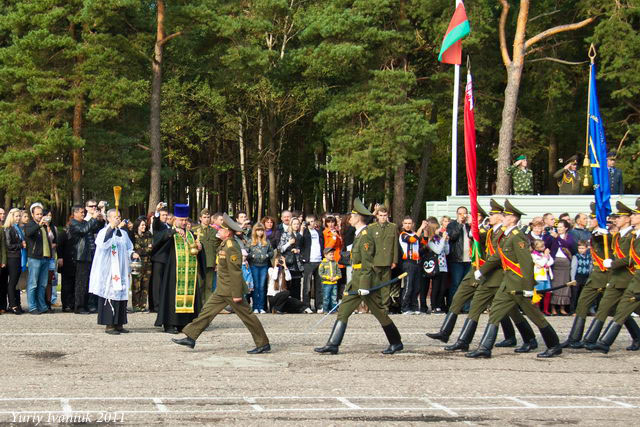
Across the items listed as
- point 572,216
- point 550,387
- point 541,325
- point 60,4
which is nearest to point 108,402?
point 550,387

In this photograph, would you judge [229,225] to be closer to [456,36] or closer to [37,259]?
Answer: [37,259]

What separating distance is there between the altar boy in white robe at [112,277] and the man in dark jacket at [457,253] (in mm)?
6640

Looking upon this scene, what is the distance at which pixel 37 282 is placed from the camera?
1852cm

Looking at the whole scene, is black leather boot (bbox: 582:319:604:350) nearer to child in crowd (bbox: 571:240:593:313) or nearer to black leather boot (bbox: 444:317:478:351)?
black leather boot (bbox: 444:317:478:351)

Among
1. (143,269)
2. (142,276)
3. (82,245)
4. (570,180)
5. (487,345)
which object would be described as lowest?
(487,345)

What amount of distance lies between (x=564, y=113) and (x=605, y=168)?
83.2 ft

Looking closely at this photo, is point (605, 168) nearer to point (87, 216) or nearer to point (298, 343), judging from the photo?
point (298, 343)

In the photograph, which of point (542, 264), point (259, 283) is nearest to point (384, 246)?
point (259, 283)

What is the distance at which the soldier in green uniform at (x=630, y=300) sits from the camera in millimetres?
13672

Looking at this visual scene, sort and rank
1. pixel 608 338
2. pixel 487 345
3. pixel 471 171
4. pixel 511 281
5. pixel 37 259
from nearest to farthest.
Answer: pixel 511 281 < pixel 487 345 < pixel 608 338 < pixel 471 171 < pixel 37 259

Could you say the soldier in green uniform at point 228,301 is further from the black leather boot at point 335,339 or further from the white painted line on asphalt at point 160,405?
the white painted line on asphalt at point 160,405

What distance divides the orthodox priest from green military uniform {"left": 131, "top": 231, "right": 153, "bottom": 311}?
3.00 meters

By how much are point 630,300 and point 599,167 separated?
344 cm

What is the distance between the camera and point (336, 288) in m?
19.6
